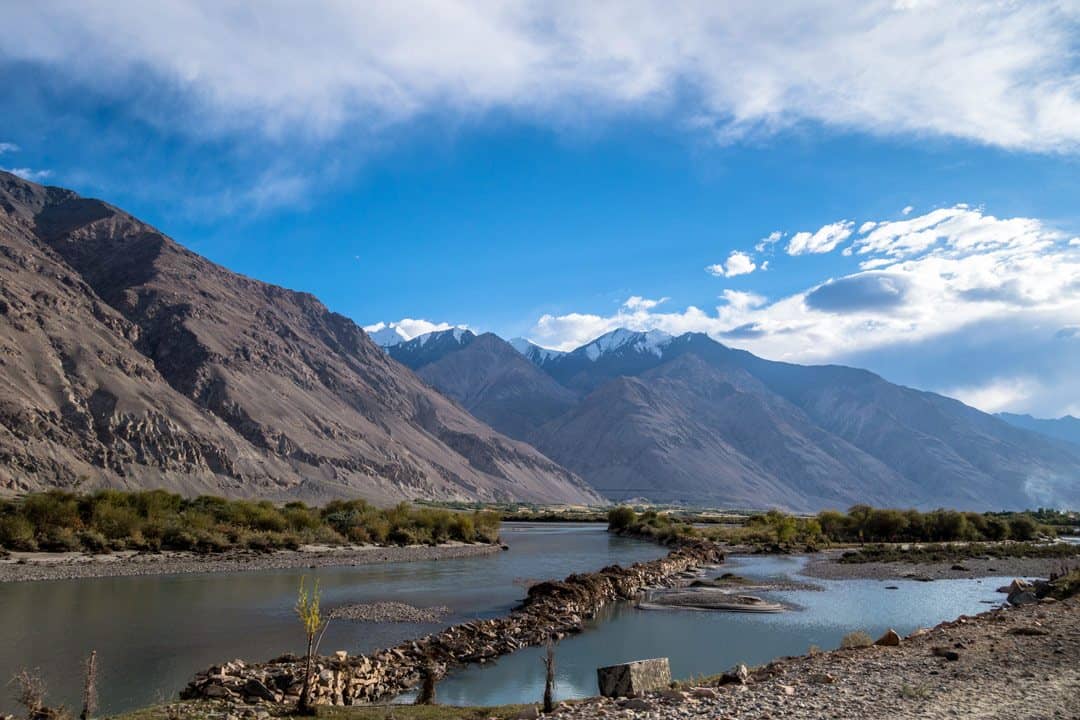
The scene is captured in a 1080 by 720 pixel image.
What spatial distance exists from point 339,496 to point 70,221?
9036 cm

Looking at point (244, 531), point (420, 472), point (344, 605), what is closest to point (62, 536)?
point (244, 531)

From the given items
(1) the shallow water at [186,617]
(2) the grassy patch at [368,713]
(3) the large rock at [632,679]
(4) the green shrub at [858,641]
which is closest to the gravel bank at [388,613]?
(1) the shallow water at [186,617]

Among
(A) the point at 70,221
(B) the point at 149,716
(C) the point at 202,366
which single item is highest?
(A) the point at 70,221

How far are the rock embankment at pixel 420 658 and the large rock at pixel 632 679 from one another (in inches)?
197

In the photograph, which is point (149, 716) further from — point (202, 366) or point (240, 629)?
point (202, 366)

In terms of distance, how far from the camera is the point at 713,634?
2275 cm

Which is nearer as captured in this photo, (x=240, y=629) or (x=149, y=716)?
(x=149, y=716)

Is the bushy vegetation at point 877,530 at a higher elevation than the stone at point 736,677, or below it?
below

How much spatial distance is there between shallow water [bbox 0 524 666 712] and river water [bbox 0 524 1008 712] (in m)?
0.05

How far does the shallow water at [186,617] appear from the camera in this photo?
1672cm

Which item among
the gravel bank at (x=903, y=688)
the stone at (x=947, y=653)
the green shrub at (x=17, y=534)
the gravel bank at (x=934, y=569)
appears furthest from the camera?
the gravel bank at (x=934, y=569)

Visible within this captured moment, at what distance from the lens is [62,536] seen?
126ft

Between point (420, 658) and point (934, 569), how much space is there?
Result: 34.8 m

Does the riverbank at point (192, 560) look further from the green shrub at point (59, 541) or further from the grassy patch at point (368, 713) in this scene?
the grassy patch at point (368, 713)
